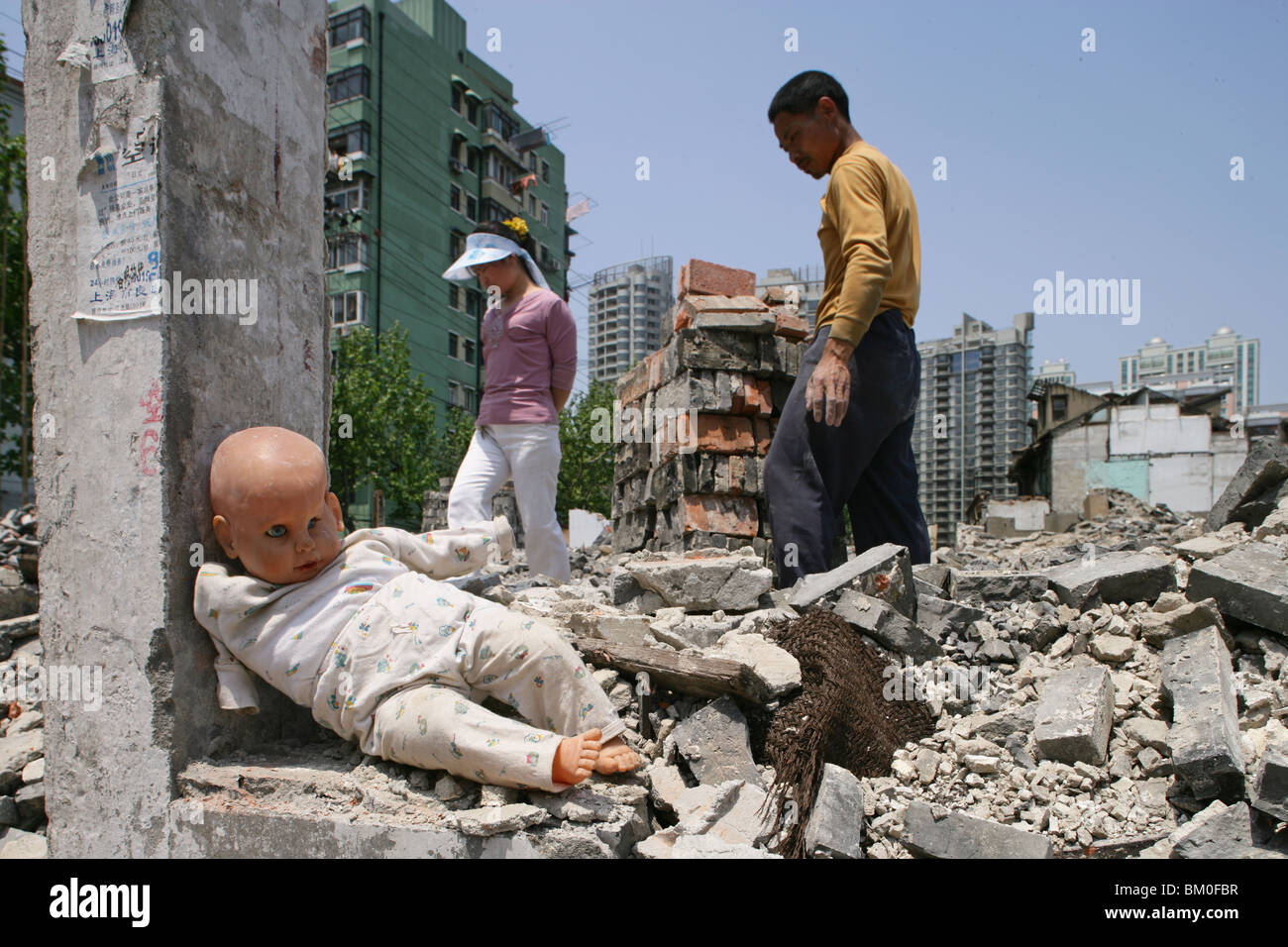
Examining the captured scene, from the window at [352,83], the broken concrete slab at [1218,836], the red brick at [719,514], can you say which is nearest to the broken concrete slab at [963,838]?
the broken concrete slab at [1218,836]

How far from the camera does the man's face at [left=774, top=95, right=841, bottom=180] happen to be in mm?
3928

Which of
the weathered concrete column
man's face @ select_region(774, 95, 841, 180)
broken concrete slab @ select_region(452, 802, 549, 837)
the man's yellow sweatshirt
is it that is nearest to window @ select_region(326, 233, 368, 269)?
man's face @ select_region(774, 95, 841, 180)

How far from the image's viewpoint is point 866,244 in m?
3.59

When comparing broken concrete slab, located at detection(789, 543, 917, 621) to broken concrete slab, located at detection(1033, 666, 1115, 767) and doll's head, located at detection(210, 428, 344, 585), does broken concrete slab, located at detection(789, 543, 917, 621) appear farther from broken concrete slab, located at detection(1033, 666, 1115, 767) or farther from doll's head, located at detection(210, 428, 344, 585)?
doll's head, located at detection(210, 428, 344, 585)

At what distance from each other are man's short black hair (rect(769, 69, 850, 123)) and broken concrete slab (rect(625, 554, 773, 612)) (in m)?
2.14

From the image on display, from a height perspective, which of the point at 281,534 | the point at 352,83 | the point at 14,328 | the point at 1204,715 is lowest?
the point at 1204,715

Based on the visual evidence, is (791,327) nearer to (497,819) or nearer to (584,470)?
(497,819)

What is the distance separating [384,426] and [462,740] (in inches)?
1044

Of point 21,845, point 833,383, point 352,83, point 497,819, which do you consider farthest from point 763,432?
point 352,83

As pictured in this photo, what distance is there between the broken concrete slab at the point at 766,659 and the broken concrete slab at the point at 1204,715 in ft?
3.24

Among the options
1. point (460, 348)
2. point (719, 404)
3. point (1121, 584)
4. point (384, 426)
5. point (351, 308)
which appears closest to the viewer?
point (1121, 584)

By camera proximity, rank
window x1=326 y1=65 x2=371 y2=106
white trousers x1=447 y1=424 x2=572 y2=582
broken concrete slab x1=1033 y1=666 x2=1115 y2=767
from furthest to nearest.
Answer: window x1=326 y1=65 x2=371 y2=106 < white trousers x1=447 y1=424 x2=572 y2=582 < broken concrete slab x1=1033 y1=666 x2=1115 y2=767
